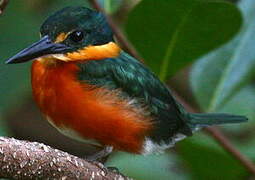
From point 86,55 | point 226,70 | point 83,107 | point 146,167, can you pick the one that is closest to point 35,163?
point 83,107

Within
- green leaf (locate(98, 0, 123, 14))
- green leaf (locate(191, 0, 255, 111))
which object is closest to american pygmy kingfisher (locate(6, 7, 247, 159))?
green leaf (locate(98, 0, 123, 14))

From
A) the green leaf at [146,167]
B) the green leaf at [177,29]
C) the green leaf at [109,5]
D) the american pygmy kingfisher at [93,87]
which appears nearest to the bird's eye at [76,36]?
the american pygmy kingfisher at [93,87]

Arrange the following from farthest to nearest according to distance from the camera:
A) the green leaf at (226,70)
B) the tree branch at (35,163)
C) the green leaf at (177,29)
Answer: the green leaf at (226,70), the green leaf at (177,29), the tree branch at (35,163)

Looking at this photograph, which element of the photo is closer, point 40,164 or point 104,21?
point 40,164

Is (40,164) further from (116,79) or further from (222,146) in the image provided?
(222,146)

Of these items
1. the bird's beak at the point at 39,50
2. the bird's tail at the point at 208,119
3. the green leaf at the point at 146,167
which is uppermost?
the bird's beak at the point at 39,50

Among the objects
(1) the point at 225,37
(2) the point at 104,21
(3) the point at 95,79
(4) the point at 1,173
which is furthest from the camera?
(1) the point at 225,37

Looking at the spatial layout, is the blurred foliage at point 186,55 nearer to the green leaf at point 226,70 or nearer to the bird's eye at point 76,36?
the green leaf at point 226,70

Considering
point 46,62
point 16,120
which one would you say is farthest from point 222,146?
point 16,120
